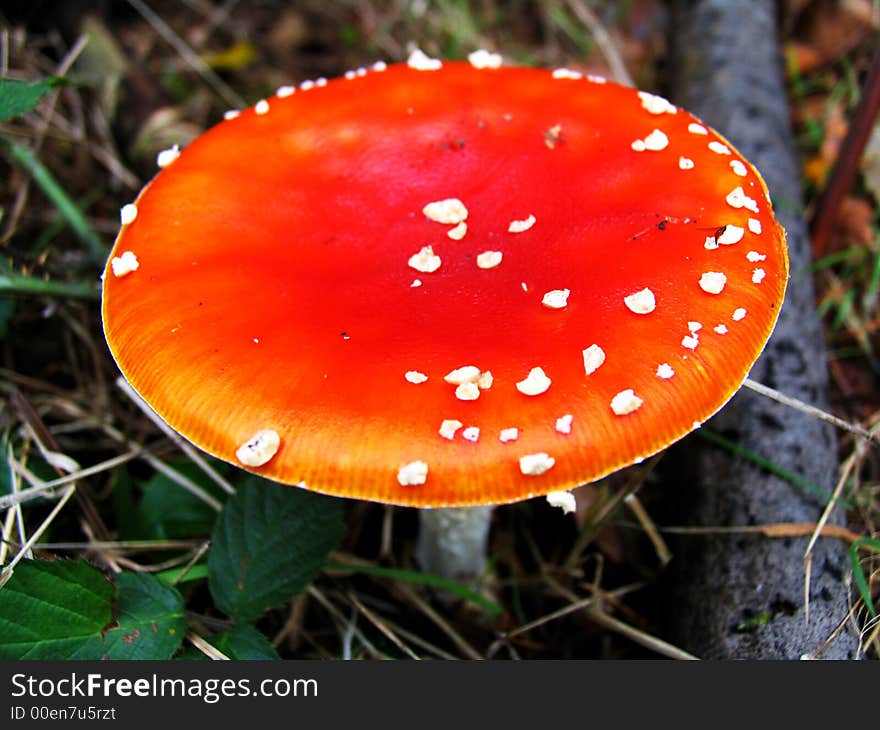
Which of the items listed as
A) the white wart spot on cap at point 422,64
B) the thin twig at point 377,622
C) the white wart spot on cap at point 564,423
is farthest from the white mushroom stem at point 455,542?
the white wart spot on cap at point 422,64

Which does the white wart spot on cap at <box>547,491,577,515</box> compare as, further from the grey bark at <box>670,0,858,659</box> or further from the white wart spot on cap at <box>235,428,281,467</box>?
the grey bark at <box>670,0,858,659</box>

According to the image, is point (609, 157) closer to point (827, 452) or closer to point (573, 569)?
point (827, 452)

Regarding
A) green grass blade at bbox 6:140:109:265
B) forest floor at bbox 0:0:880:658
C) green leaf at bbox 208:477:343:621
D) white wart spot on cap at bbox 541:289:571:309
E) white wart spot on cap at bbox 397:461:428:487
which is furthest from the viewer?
green grass blade at bbox 6:140:109:265

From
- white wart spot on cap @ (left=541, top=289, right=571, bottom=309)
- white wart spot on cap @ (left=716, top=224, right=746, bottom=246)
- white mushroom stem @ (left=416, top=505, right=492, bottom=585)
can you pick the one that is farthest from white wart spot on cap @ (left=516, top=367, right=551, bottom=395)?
white mushroom stem @ (left=416, top=505, right=492, bottom=585)

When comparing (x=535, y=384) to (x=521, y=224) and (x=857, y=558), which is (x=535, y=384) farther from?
(x=857, y=558)

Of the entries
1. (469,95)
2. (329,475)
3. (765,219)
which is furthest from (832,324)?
(329,475)

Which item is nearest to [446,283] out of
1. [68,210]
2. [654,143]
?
[654,143]

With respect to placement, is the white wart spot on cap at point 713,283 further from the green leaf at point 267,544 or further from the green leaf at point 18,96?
the green leaf at point 18,96
